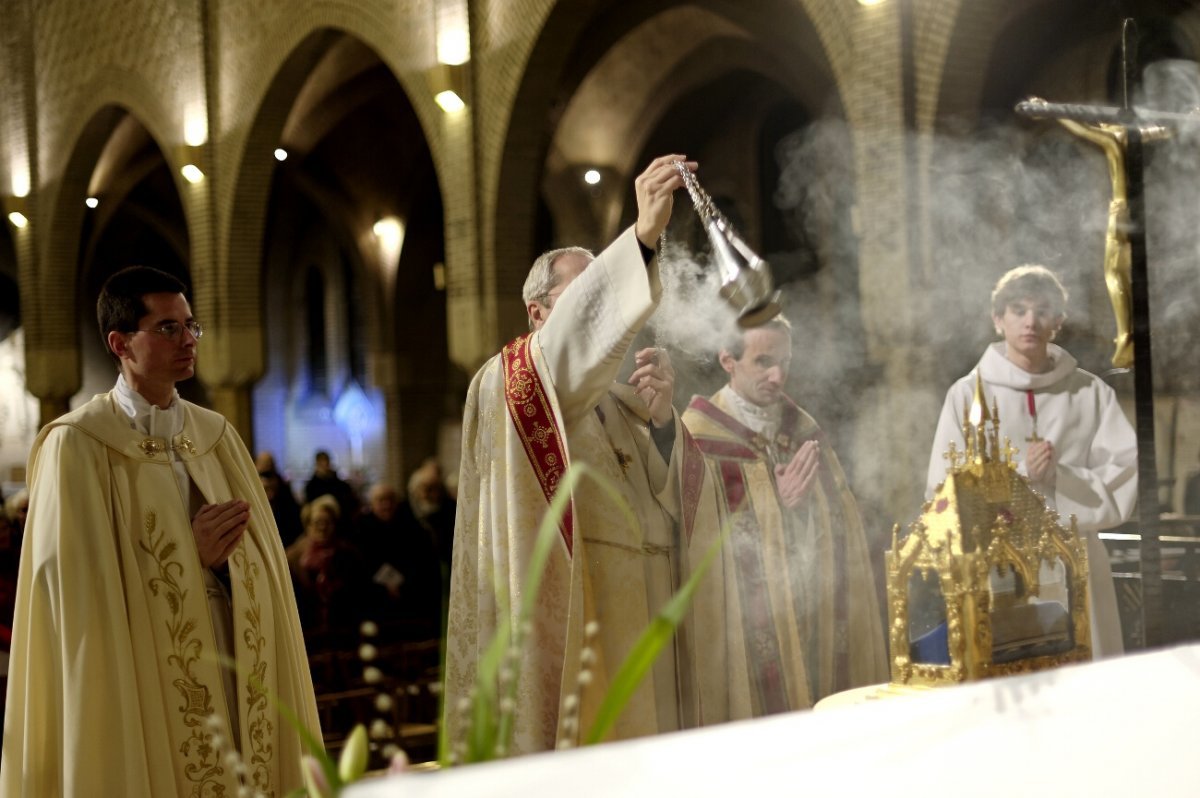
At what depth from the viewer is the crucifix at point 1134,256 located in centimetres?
284

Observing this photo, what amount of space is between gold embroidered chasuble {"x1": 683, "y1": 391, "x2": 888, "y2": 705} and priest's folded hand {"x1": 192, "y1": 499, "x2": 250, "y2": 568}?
1.46m

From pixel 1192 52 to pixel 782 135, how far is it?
6048 mm

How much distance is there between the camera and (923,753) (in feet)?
4.43

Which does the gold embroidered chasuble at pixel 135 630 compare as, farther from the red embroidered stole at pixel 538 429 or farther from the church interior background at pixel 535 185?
the church interior background at pixel 535 185

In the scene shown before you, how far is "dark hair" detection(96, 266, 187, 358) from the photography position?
319 centimetres

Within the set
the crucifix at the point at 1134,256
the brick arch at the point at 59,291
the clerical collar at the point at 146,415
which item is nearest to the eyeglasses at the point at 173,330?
the clerical collar at the point at 146,415

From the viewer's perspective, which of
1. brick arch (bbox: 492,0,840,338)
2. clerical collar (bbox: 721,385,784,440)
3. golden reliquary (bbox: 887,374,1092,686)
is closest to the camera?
golden reliquary (bbox: 887,374,1092,686)

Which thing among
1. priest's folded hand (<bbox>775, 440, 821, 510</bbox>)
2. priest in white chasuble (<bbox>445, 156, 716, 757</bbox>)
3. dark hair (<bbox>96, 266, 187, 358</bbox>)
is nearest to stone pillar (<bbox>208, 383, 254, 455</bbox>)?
priest's folded hand (<bbox>775, 440, 821, 510</bbox>)

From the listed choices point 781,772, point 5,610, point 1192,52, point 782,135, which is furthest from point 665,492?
point 782,135

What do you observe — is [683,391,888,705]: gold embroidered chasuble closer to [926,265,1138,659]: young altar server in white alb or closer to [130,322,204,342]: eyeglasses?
[926,265,1138,659]: young altar server in white alb

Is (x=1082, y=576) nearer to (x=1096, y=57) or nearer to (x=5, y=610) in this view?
(x=5, y=610)

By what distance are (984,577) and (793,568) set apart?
1657 mm

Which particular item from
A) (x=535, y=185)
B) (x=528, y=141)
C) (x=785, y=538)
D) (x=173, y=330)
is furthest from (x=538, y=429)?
(x=535, y=185)

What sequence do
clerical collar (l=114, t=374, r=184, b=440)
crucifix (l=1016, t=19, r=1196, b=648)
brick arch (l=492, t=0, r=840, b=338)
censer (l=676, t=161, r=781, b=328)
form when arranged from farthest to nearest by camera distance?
brick arch (l=492, t=0, r=840, b=338) → clerical collar (l=114, t=374, r=184, b=440) → crucifix (l=1016, t=19, r=1196, b=648) → censer (l=676, t=161, r=781, b=328)
